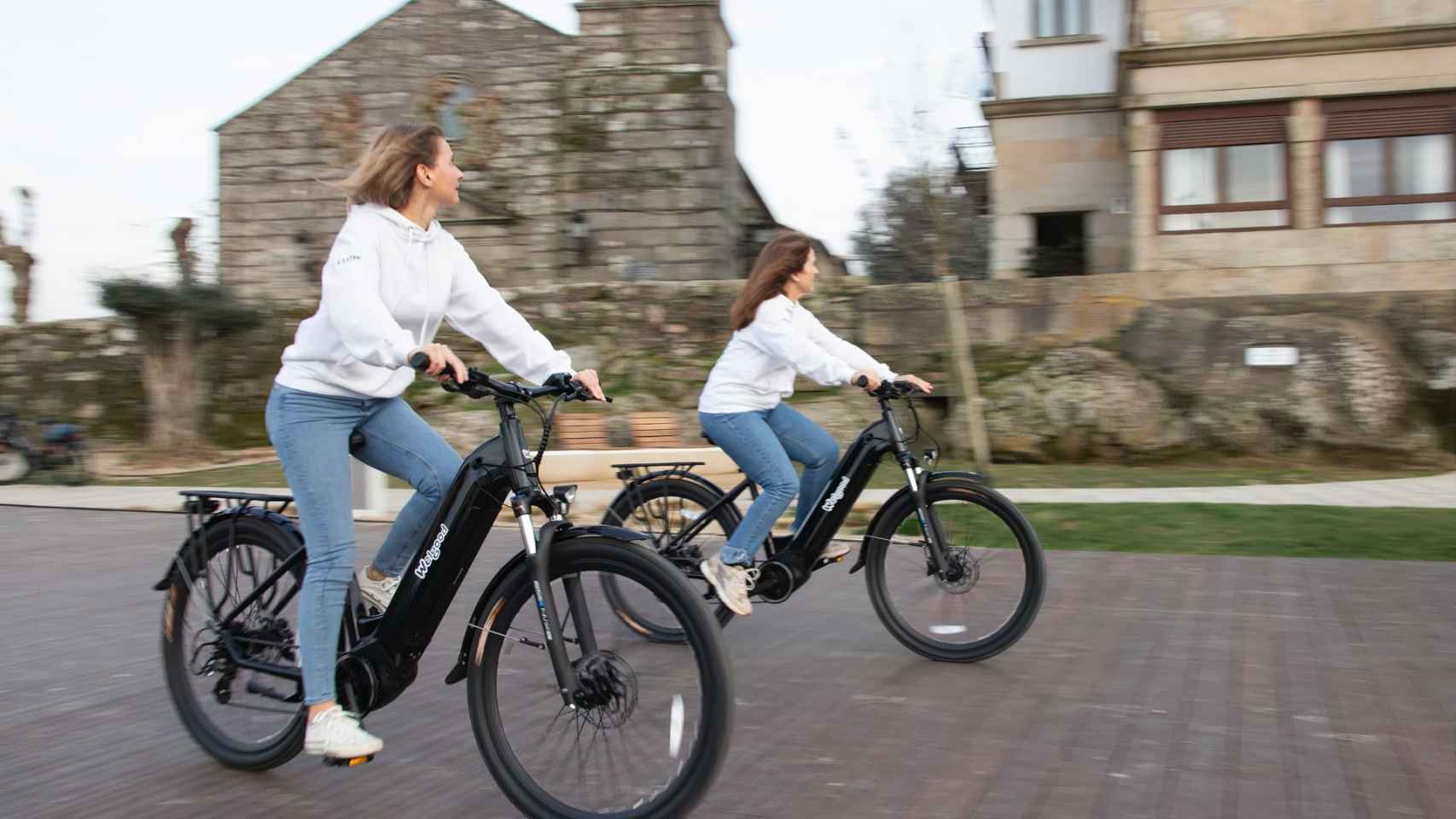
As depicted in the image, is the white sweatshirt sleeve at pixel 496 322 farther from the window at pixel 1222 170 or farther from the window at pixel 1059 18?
the window at pixel 1059 18

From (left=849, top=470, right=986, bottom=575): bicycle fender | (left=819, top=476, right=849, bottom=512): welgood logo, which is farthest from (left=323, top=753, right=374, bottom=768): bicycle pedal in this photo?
(left=819, top=476, right=849, bottom=512): welgood logo

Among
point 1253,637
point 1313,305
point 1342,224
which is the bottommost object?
point 1253,637

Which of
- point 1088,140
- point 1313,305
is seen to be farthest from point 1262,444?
point 1088,140

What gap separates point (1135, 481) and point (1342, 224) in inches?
309

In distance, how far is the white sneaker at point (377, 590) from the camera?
12.1ft

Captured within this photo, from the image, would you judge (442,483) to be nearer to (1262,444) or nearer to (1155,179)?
(1262,444)

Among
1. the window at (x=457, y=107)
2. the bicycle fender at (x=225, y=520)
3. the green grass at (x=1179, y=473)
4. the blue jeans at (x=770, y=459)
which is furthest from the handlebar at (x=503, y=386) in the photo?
the window at (x=457, y=107)

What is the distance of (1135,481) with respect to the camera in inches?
526

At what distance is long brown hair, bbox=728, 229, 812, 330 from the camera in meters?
5.71

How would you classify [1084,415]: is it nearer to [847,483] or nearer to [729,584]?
[847,483]

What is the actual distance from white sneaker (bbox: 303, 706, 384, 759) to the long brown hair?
2784 mm

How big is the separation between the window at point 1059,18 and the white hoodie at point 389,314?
21.5 metres

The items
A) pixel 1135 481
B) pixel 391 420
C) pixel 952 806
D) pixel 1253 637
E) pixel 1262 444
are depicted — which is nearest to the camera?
pixel 952 806

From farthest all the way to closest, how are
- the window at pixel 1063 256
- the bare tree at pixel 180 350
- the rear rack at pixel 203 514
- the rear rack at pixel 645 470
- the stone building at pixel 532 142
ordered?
the stone building at pixel 532 142 < the window at pixel 1063 256 < the bare tree at pixel 180 350 < the rear rack at pixel 645 470 < the rear rack at pixel 203 514
